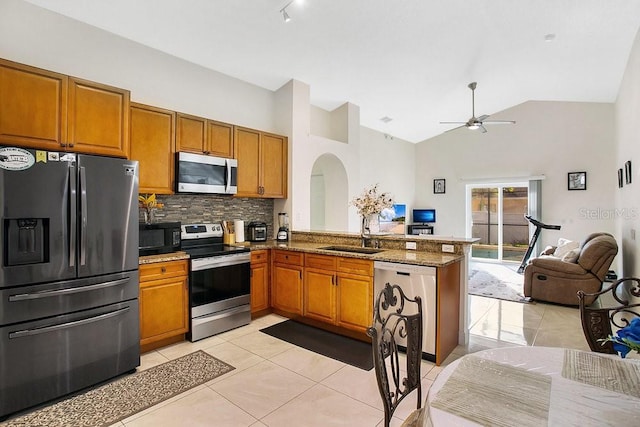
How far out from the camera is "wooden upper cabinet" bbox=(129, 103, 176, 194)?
→ 3186 millimetres

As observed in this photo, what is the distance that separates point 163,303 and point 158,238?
0.64 meters

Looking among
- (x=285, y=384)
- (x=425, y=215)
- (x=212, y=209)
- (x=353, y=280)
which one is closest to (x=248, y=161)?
(x=212, y=209)

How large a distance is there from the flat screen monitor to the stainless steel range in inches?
242

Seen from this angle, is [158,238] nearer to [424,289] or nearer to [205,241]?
[205,241]

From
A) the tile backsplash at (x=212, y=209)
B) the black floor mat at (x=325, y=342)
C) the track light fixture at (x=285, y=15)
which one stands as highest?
the track light fixture at (x=285, y=15)

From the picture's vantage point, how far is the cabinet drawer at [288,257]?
378cm

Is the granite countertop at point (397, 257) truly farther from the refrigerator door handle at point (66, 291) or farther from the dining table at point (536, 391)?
the dining table at point (536, 391)

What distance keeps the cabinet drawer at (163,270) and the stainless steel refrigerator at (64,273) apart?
232 millimetres

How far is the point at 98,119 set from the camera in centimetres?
267

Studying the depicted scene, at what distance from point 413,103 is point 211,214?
13.9ft

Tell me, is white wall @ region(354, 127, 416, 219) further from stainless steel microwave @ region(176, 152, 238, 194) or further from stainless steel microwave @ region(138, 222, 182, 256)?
stainless steel microwave @ region(138, 222, 182, 256)

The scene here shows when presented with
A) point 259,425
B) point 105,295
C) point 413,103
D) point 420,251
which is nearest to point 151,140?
point 105,295

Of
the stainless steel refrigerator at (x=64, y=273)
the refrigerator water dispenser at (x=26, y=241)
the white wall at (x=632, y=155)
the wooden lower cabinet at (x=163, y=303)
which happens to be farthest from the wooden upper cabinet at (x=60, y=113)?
the white wall at (x=632, y=155)

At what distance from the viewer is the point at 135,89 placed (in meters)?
3.49
